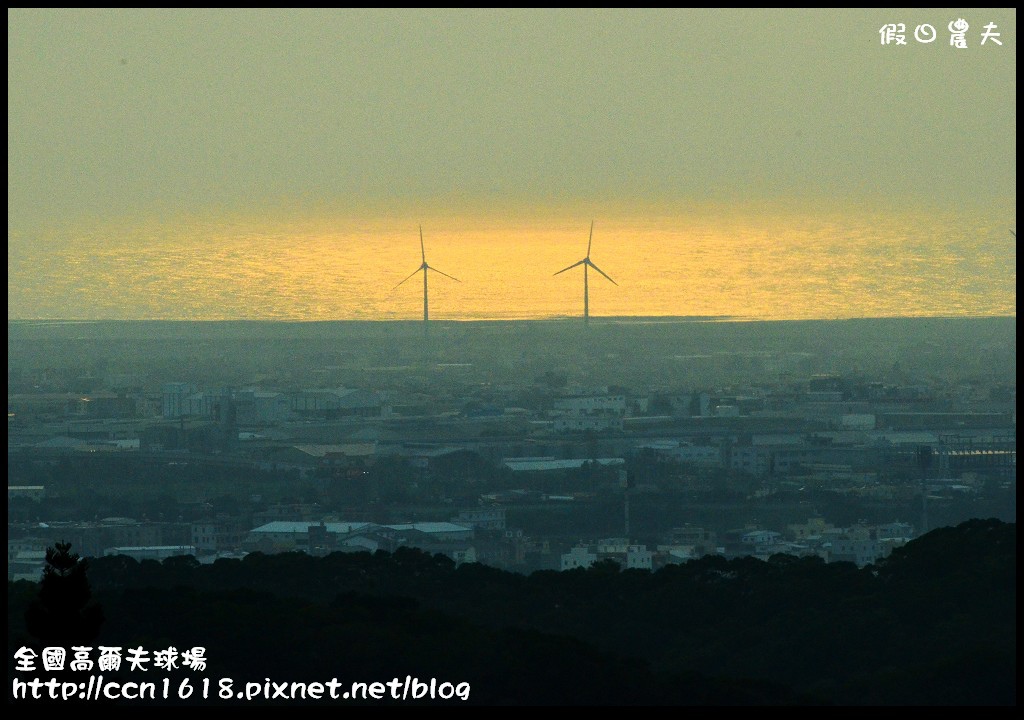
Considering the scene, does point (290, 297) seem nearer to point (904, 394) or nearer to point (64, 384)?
point (64, 384)

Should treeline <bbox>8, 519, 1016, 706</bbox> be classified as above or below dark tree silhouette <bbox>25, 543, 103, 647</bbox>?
below

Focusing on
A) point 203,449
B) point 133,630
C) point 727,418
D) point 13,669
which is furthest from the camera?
point 727,418

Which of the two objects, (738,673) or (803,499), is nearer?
(738,673)

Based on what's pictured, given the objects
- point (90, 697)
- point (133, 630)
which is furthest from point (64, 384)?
point (90, 697)

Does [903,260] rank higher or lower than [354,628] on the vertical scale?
higher

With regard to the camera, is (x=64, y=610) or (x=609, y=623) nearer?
(x=64, y=610)

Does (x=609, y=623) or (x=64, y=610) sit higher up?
(x=64, y=610)

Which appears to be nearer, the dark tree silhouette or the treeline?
the dark tree silhouette

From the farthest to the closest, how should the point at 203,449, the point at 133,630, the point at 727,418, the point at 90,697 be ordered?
the point at 727,418, the point at 203,449, the point at 133,630, the point at 90,697
